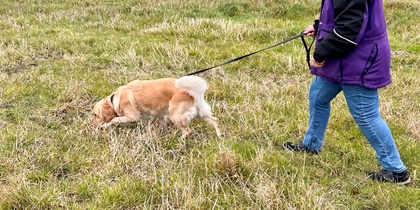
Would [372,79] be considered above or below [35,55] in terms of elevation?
above

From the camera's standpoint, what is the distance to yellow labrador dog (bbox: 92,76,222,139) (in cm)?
463

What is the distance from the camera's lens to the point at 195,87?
4.55m

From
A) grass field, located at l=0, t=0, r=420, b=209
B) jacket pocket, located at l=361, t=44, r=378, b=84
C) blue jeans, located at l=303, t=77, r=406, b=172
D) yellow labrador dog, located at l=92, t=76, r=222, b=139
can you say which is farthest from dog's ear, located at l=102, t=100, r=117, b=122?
jacket pocket, located at l=361, t=44, r=378, b=84

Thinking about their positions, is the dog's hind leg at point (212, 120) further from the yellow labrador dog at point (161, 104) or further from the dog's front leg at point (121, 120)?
the dog's front leg at point (121, 120)

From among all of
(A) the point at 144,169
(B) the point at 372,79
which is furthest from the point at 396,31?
(A) the point at 144,169

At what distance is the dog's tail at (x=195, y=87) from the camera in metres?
4.53

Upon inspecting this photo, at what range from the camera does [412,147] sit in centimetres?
420

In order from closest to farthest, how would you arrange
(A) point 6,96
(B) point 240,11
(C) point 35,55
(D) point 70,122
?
(D) point 70,122 < (A) point 6,96 < (C) point 35,55 < (B) point 240,11

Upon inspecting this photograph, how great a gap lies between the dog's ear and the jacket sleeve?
100 inches

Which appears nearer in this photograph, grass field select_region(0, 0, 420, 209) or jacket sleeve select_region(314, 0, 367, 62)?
jacket sleeve select_region(314, 0, 367, 62)

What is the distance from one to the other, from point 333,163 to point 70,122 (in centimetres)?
293

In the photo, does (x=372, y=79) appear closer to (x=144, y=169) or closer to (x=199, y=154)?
(x=199, y=154)

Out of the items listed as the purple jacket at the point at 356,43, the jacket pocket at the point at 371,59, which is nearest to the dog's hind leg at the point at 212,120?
the purple jacket at the point at 356,43

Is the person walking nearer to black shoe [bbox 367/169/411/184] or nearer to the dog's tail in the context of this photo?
black shoe [bbox 367/169/411/184]
